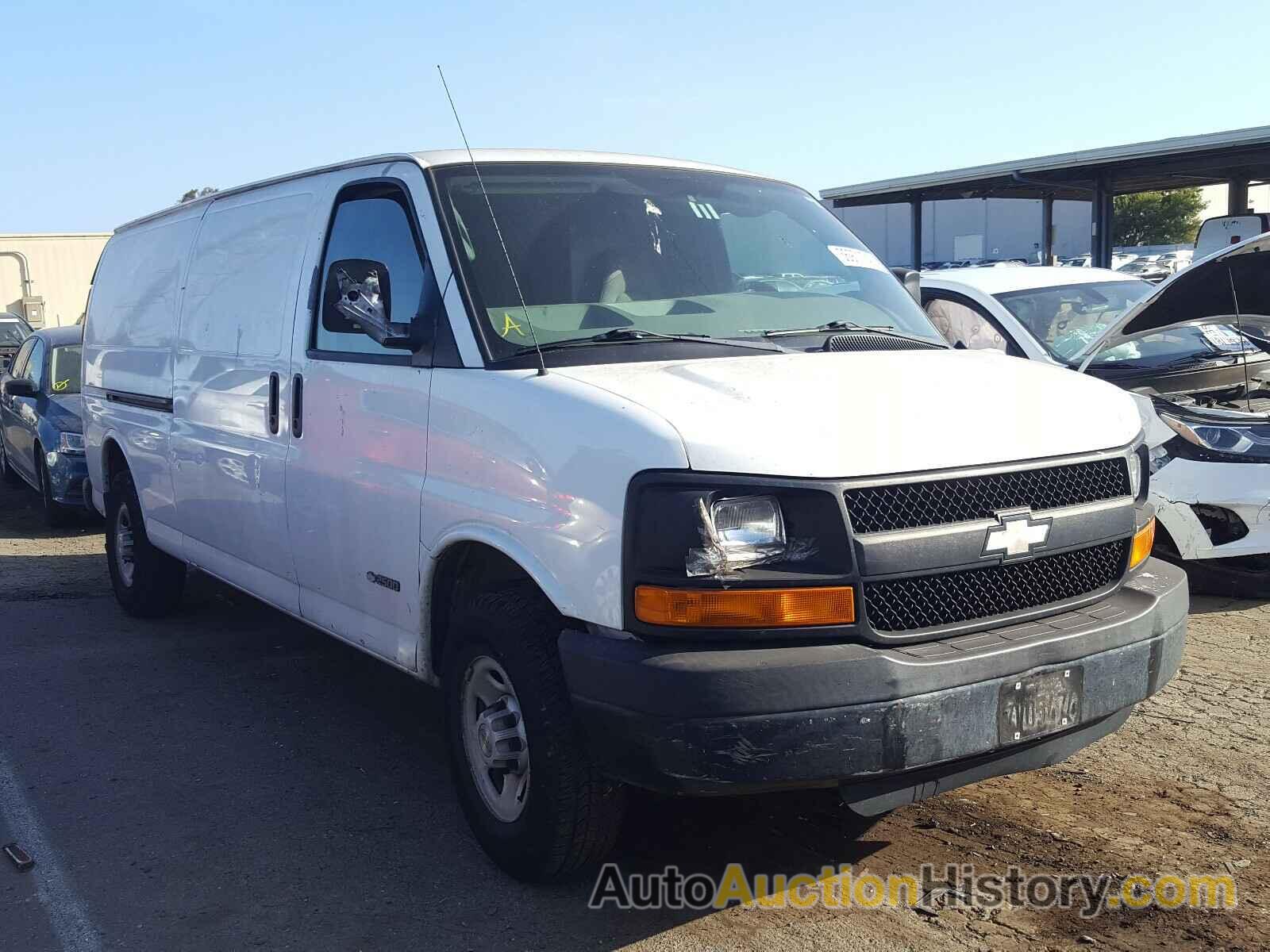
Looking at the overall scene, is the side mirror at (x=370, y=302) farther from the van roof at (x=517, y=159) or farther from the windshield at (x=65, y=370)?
the windshield at (x=65, y=370)

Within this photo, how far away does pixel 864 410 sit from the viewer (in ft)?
10.7

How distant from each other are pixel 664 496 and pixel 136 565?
4.95 metres

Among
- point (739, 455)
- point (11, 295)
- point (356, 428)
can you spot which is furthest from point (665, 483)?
point (11, 295)

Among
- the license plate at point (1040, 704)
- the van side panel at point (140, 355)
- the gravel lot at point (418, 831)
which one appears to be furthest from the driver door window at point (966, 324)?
the license plate at point (1040, 704)

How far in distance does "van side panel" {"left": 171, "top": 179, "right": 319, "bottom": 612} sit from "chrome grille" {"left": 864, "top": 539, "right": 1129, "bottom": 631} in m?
2.60

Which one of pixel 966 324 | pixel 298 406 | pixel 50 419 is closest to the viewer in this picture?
pixel 298 406

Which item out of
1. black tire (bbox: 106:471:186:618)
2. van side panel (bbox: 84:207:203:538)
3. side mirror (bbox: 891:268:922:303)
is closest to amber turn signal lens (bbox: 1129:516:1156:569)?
side mirror (bbox: 891:268:922:303)

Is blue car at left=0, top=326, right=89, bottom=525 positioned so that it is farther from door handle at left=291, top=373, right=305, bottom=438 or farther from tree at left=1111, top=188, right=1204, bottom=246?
tree at left=1111, top=188, right=1204, bottom=246

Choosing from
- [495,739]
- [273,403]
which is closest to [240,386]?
[273,403]

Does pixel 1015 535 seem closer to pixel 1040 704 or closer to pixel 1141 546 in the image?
pixel 1040 704

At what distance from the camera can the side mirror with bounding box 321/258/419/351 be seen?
3992mm

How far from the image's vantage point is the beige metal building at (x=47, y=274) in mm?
31594

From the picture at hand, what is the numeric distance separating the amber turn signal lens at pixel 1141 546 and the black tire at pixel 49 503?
906cm

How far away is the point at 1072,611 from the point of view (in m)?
Result: 3.44
